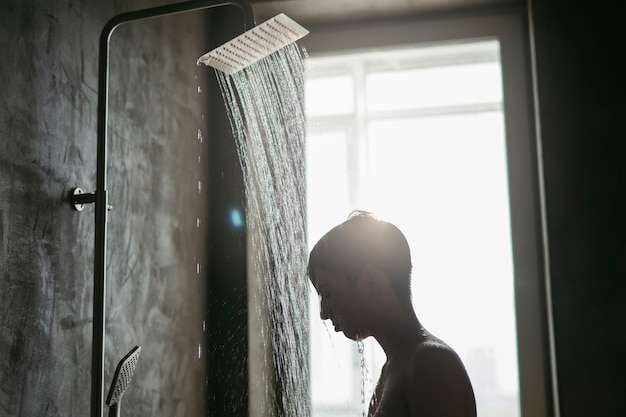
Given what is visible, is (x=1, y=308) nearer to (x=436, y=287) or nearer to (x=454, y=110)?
(x=436, y=287)

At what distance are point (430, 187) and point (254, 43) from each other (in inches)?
54.5

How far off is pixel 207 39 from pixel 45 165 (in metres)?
1.16

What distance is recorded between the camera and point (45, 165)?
3.89 feet

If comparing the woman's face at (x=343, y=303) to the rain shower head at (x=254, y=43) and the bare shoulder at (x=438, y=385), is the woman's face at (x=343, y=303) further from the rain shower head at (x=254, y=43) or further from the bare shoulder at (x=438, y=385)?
the rain shower head at (x=254, y=43)

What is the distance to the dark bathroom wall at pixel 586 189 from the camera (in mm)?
1932

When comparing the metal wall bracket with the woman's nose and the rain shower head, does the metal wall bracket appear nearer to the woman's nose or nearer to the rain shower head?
the rain shower head

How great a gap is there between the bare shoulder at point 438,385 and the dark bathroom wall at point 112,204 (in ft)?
2.02

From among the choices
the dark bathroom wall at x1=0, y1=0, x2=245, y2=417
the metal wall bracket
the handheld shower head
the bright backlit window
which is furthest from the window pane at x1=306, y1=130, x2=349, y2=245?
the handheld shower head

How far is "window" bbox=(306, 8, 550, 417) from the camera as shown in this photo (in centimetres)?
223

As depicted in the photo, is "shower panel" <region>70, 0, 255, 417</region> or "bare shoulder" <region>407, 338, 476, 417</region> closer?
"bare shoulder" <region>407, 338, 476, 417</region>

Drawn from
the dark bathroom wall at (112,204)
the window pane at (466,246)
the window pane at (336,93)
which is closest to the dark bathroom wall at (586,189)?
the window pane at (466,246)

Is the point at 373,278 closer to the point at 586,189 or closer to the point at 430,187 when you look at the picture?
the point at 586,189

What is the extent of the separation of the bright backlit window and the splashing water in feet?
0.25

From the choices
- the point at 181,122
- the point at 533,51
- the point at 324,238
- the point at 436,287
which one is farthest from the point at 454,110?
the point at 324,238
